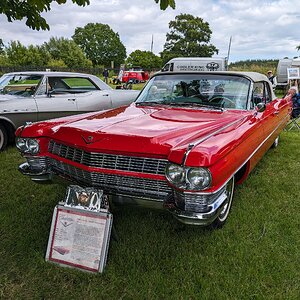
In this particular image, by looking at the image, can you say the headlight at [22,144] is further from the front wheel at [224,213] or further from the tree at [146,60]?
the tree at [146,60]

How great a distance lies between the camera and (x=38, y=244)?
2881mm

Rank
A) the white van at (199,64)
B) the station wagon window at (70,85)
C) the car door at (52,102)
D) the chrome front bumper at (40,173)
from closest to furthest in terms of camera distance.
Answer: the chrome front bumper at (40,173) → the car door at (52,102) → the station wagon window at (70,85) → the white van at (199,64)

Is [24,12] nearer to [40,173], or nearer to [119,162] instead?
[40,173]

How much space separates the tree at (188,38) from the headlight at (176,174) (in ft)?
190

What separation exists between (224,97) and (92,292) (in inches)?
99.8

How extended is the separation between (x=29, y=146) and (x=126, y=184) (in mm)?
1165

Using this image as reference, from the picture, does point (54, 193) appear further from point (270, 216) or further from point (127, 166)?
point (270, 216)

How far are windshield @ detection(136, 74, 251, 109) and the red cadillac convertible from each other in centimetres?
2

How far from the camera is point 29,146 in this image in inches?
122

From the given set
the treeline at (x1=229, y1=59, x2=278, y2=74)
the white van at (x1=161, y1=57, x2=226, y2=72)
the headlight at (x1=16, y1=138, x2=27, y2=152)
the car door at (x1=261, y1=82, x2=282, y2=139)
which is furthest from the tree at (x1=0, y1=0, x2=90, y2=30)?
the treeline at (x1=229, y1=59, x2=278, y2=74)

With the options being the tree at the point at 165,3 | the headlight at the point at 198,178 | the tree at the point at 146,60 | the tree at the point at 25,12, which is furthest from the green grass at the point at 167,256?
the tree at the point at 146,60

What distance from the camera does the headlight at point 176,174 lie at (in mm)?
2275

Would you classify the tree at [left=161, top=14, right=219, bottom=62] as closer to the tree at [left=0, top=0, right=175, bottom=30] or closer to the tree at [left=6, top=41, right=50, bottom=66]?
the tree at [left=6, top=41, right=50, bottom=66]

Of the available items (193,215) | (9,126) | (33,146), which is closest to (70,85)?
(9,126)
